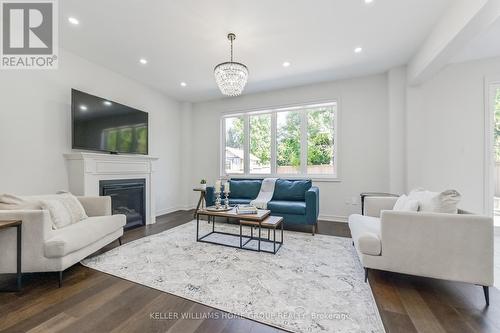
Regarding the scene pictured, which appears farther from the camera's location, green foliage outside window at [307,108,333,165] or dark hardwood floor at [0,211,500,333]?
green foliage outside window at [307,108,333,165]

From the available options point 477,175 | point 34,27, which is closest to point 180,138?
point 34,27

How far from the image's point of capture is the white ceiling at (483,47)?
9.22ft

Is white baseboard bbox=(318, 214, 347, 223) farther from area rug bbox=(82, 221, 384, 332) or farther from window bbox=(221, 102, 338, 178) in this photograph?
area rug bbox=(82, 221, 384, 332)

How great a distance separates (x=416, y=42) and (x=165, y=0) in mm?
3282

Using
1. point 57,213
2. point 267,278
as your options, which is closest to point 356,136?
point 267,278

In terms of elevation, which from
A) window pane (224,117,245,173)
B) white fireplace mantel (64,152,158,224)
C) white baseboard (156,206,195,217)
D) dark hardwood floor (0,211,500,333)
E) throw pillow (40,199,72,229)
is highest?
window pane (224,117,245,173)

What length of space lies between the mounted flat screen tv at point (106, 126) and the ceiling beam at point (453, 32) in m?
4.72

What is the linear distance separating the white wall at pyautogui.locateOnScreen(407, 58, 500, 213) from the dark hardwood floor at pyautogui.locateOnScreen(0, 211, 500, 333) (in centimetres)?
224

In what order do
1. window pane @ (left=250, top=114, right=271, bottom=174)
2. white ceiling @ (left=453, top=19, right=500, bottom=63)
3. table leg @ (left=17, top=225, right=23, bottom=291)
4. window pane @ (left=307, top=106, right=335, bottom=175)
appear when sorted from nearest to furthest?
table leg @ (left=17, top=225, right=23, bottom=291) → white ceiling @ (left=453, top=19, right=500, bottom=63) → window pane @ (left=307, top=106, right=335, bottom=175) → window pane @ (left=250, top=114, right=271, bottom=174)

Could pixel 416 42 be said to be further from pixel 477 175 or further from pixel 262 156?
pixel 262 156

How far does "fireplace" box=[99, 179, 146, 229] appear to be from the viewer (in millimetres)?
3542

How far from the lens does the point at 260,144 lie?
5094 millimetres

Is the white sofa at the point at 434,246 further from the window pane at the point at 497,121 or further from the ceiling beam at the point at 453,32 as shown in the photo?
the window pane at the point at 497,121

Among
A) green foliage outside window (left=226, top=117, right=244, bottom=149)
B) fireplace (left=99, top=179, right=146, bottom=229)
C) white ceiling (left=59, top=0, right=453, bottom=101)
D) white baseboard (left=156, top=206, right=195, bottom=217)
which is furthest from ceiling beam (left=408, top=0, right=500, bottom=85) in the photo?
white baseboard (left=156, top=206, right=195, bottom=217)
